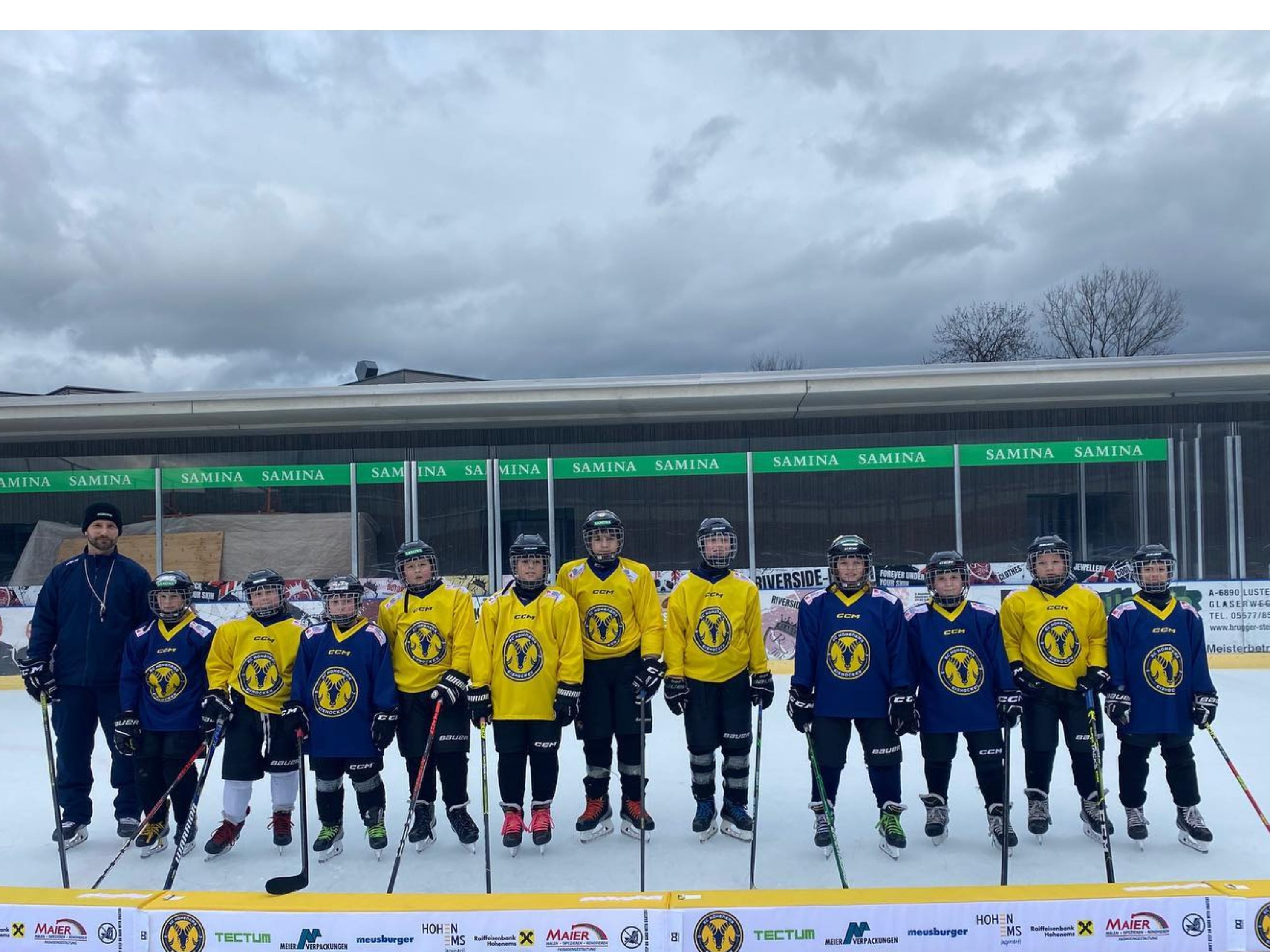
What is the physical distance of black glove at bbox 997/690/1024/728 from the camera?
3.66m

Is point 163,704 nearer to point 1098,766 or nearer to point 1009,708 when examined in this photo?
point 1009,708

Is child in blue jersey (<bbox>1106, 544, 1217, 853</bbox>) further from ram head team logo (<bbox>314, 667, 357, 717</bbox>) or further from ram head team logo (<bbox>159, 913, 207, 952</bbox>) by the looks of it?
ram head team logo (<bbox>159, 913, 207, 952</bbox>)

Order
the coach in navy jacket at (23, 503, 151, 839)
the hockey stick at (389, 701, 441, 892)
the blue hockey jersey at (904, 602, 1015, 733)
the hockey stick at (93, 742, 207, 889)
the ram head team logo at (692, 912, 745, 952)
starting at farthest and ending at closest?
the coach in navy jacket at (23, 503, 151, 839), the hockey stick at (93, 742, 207, 889), the blue hockey jersey at (904, 602, 1015, 733), the hockey stick at (389, 701, 441, 892), the ram head team logo at (692, 912, 745, 952)

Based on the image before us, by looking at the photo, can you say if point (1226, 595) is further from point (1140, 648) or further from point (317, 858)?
point (317, 858)

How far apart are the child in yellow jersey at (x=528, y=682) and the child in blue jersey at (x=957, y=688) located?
1.58m

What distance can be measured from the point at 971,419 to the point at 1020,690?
5137mm

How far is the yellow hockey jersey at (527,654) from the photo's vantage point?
3814 mm

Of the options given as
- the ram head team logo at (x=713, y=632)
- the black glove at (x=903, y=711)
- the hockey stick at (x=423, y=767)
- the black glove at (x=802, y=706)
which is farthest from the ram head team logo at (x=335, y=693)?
the black glove at (x=903, y=711)

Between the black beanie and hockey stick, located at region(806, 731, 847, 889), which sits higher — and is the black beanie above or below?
above

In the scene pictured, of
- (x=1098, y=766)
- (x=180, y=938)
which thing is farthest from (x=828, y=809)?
(x=180, y=938)

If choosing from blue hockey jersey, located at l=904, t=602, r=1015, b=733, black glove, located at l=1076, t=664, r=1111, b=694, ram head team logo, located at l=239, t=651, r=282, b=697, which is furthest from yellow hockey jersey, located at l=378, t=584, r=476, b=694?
black glove, located at l=1076, t=664, r=1111, b=694

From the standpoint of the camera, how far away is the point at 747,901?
2.86 metres

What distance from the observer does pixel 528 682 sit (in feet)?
12.5

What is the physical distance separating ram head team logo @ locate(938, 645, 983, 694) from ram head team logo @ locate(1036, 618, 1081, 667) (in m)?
0.36
